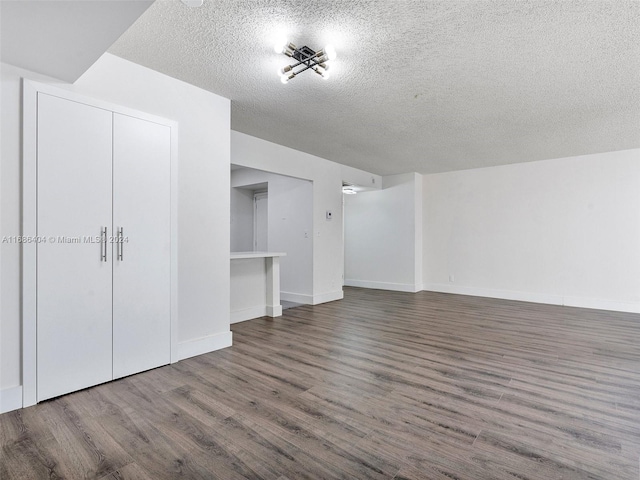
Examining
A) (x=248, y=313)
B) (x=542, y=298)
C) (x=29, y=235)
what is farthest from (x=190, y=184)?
(x=542, y=298)

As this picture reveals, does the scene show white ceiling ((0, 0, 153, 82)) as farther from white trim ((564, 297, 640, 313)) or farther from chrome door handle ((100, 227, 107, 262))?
white trim ((564, 297, 640, 313))

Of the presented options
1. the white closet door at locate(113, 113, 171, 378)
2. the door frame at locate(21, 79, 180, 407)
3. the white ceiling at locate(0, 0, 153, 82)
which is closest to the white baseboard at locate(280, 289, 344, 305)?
the white closet door at locate(113, 113, 171, 378)

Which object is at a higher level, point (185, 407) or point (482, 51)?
point (482, 51)

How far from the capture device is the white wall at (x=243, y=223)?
8086 millimetres

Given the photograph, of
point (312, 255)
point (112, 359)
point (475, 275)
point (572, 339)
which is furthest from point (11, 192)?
Answer: point (475, 275)

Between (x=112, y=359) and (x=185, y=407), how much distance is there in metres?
0.89

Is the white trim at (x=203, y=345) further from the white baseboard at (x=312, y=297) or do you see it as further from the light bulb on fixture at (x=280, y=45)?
the light bulb on fixture at (x=280, y=45)

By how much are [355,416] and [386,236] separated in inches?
239

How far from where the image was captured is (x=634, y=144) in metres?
5.21

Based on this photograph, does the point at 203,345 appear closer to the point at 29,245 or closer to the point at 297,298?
the point at 29,245

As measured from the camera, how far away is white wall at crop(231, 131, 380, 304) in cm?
510

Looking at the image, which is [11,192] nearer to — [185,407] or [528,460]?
[185,407]

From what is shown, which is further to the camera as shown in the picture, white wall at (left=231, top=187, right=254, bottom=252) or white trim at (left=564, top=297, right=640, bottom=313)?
white wall at (left=231, top=187, right=254, bottom=252)

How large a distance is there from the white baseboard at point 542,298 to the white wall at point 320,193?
2604 millimetres
